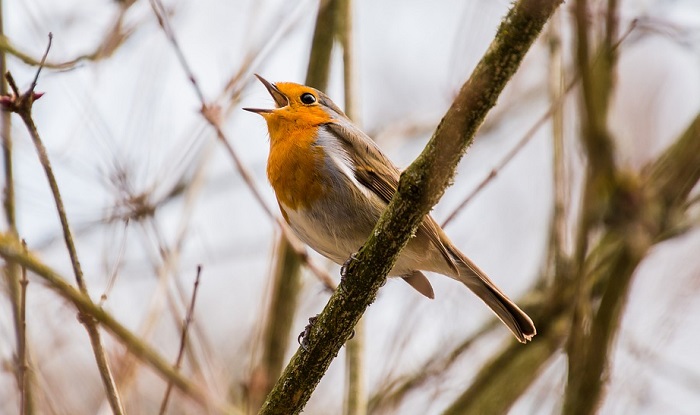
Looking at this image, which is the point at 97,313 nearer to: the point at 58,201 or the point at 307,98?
the point at 58,201

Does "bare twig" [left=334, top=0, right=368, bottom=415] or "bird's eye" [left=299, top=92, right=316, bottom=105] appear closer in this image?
"bare twig" [left=334, top=0, right=368, bottom=415]

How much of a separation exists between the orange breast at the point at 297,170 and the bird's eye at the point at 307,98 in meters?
0.51

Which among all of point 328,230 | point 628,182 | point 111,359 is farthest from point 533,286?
point 111,359

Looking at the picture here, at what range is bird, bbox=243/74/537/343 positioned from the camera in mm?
3732

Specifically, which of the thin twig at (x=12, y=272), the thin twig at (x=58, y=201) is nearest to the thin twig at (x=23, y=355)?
the thin twig at (x=12, y=272)

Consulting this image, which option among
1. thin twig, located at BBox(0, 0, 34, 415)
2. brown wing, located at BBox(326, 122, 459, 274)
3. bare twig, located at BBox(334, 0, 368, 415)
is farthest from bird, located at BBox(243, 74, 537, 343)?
thin twig, located at BBox(0, 0, 34, 415)

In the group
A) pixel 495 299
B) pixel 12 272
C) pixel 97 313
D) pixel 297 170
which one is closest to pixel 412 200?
pixel 97 313

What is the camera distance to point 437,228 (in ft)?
12.6

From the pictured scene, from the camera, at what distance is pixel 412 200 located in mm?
2488

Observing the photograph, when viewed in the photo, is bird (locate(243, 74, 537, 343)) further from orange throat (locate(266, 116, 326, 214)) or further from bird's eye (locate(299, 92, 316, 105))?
bird's eye (locate(299, 92, 316, 105))

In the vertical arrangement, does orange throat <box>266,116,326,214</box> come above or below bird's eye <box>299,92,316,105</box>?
below

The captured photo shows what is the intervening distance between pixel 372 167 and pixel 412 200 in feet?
4.69

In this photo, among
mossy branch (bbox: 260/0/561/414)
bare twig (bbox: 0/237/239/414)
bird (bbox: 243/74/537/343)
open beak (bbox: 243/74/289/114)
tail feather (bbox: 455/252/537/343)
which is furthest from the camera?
open beak (bbox: 243/74/289/114)

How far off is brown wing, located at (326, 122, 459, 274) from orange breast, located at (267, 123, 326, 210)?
0.59 ft
